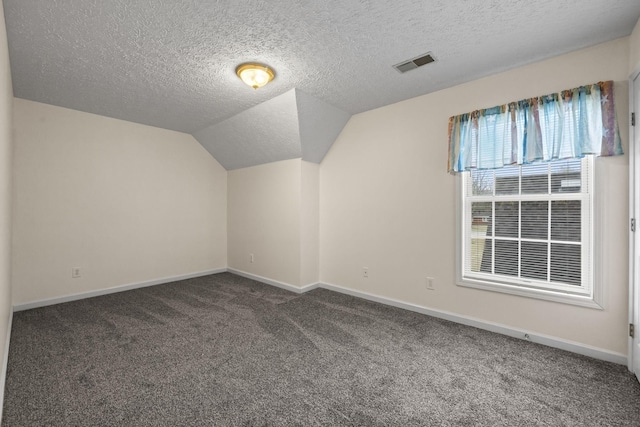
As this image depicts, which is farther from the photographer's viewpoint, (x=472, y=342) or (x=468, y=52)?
(x=472, y=342)

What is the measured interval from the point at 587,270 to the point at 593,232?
1.08 feet

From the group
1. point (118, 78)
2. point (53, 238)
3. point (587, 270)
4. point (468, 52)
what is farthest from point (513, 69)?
point (53, 238)

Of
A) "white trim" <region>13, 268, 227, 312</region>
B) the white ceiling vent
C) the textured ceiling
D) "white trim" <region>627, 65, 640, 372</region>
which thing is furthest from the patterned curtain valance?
"white trim" <region>13, 268, 227, 312</region>

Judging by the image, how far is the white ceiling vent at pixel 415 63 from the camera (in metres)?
2.42

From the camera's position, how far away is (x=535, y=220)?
256 centimetres

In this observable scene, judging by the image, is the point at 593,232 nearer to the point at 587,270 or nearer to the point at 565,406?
the point at 587,270

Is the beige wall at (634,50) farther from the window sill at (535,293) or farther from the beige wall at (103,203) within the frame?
the beige wall at (103,203)

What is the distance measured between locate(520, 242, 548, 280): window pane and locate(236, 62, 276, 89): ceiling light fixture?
2.88 m

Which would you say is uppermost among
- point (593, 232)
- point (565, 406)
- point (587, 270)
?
point (593, 232)

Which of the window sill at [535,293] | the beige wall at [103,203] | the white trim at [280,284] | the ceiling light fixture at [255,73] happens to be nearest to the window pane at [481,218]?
the window sill at [535,293]

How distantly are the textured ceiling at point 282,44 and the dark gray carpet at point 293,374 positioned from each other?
8.17ft

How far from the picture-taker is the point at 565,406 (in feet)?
5.59

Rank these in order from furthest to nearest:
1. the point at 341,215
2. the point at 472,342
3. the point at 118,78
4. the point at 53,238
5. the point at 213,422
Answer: the point at 341,215 → the point at 53,238 → the point at 118,78 → the point at 472,342 → the point at 213,422

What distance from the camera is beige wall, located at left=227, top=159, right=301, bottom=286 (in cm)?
413
